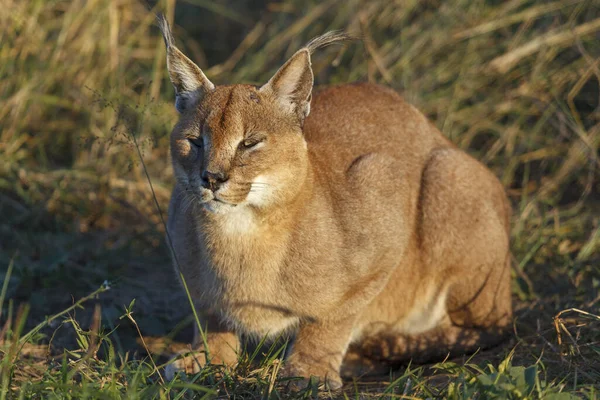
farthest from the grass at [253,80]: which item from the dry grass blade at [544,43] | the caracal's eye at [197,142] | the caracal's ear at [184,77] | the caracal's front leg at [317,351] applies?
the caracal's eye at [197,142]

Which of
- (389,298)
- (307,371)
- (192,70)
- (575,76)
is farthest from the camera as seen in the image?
(575,76)

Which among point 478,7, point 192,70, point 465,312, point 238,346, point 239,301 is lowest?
point 465,312

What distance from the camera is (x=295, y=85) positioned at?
4184 mm

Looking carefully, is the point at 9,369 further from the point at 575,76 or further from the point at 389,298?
the point at 575,76

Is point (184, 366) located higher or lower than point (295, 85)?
lower

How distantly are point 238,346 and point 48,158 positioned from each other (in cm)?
328

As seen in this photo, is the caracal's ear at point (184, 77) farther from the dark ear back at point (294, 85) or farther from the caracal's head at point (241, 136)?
the dark ear back at point (294, 85)

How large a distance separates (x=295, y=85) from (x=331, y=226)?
0.77 meters

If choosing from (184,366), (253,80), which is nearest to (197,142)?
(184,366)

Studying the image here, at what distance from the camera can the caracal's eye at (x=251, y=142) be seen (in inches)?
155

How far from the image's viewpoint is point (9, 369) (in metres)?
3.78

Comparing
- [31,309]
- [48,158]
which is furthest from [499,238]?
[48,158]

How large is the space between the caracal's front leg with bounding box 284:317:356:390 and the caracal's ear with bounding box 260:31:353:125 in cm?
117

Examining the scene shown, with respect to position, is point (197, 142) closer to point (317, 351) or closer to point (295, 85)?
point (295, 85)
